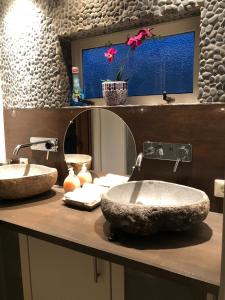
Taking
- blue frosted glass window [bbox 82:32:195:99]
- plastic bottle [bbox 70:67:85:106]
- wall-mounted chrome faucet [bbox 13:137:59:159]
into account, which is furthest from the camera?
wall-mounted chrome faucet [bbox 13:137:59:159]

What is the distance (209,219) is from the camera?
120 cm

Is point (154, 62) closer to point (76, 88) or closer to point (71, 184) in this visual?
point (76, 88)

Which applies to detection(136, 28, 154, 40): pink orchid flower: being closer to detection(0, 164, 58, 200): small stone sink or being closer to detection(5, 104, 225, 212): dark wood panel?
detection(5, 104, 225, 212): dark wood panel

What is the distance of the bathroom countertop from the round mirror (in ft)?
1.01

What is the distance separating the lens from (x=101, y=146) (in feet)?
5.21

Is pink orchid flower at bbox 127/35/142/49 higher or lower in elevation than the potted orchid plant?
higher

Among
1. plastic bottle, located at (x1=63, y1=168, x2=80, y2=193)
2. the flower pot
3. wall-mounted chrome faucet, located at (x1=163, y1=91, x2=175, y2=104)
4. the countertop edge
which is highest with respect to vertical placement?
the flower pot

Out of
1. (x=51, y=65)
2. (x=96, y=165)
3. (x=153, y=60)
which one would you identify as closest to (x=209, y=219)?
(x=96, y=165)

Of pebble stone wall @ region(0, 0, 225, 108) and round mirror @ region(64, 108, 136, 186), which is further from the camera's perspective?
round mirror @ region(64, 108, 136, 186)

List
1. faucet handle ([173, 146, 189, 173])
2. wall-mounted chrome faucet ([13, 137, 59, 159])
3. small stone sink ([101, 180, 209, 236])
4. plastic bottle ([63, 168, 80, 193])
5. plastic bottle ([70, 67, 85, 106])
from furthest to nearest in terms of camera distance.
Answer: wall-mounted chrome faucet ([13, 137, 59, 159])
plastic bottle ([70, 67, 85, 106])
plastic bottle ([63, 168, 80, 193])
faucet handle ([173, 146, 189, 173])
small stone sink ([101, 180, 209, 236])

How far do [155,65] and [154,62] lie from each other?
18 mm

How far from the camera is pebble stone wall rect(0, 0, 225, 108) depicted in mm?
1213

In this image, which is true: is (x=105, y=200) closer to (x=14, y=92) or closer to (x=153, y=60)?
(x=153, y=60)

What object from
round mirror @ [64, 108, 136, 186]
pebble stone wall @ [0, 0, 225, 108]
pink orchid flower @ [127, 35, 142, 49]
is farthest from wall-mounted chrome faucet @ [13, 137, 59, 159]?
pink orchid flower @ [127, 35, 142, 49]
